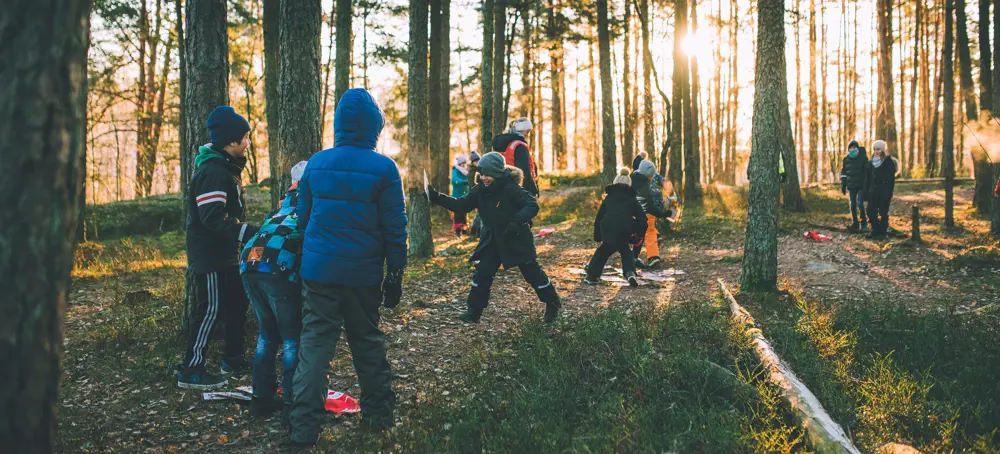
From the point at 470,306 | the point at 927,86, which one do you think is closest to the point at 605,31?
the point at 470,306

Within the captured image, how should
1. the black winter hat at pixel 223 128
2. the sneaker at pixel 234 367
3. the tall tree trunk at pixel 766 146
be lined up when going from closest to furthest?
the black winter hat at pixel 223 128 → the sneaker at pixel 234 367 → the tall tree trunk at pixel 766 146

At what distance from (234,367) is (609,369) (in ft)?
11.3

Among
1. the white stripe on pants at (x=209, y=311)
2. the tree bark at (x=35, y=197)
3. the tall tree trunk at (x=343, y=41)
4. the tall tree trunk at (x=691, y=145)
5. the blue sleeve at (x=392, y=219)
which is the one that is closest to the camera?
the tree bark at (x=35, y=197)

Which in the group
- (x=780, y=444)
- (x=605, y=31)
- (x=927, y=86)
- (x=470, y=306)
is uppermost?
(x=927, y=86)

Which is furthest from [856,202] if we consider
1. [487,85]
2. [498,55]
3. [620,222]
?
[498,55]

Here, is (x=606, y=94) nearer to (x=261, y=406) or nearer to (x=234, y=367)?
(x=234, y=367)

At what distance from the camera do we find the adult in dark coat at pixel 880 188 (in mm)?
13492

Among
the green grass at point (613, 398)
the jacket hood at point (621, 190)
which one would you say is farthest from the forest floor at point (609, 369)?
the jacket hood at point (621, 190)

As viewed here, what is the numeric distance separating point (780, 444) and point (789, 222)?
12996mm

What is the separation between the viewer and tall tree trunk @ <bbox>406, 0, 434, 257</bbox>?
11078 mm

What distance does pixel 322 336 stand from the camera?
4.13m

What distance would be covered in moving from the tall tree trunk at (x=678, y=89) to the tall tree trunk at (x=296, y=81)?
11895mm

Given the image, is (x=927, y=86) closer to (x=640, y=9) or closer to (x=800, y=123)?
(x=800, y=123)

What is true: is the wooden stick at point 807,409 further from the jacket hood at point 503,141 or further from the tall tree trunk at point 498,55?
the tall tree trunk at point 498,55
